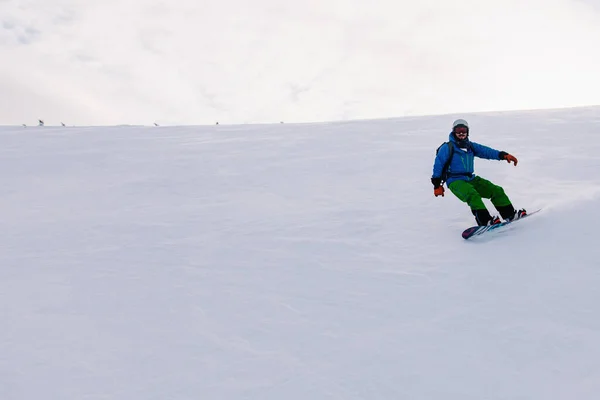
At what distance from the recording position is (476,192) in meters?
6.32

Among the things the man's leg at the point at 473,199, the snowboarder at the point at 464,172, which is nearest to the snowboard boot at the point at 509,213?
the snowboarder at the point at 464,172

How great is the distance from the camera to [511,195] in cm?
764

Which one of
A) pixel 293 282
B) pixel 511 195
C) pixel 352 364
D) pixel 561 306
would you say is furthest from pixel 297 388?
pixel 511 195

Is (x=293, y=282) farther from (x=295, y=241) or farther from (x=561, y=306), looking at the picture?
(x=561, y=306)

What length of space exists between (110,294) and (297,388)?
2331 mm

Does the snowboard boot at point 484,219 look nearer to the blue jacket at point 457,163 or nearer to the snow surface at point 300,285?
the snow surface at point 300,285

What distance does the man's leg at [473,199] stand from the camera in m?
6.18

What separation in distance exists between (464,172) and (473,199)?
0.45 meters

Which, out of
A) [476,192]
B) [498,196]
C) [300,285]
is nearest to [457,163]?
[476,192]

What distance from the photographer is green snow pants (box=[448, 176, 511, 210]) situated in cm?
628

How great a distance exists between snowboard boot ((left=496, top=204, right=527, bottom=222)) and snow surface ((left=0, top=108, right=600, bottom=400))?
0.27m

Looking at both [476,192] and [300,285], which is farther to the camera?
[476,192]

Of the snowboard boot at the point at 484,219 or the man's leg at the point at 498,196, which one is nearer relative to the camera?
the snowboard boot at the point at 484,219

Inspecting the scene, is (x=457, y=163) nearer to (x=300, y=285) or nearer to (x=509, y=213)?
(x=509, y=213)
